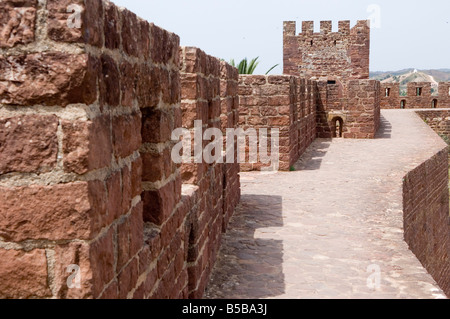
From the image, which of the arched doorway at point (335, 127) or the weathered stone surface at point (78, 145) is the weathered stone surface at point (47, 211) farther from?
the arched doorway at point (335, 127)

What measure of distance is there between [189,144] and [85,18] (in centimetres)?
271

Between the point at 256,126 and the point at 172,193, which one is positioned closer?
the point at 172,193

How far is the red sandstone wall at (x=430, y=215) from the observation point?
9.12 metres

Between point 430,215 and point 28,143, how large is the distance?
10742 mm

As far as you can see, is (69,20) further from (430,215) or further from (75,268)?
(430,215)

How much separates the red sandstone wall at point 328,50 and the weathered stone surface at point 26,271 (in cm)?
2546

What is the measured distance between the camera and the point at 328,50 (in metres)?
26.4

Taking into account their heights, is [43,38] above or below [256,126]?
above

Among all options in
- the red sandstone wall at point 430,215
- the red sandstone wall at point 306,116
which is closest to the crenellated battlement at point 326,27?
the red sandstone wall at point 306,116

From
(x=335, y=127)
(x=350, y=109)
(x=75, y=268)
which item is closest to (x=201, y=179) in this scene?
(x=75, y=268)

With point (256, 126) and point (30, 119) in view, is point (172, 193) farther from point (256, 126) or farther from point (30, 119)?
point (256, 126)

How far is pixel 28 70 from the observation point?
175 centimetres

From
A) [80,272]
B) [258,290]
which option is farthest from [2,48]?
[258,290]

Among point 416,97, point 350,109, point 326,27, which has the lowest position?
point 350,109
